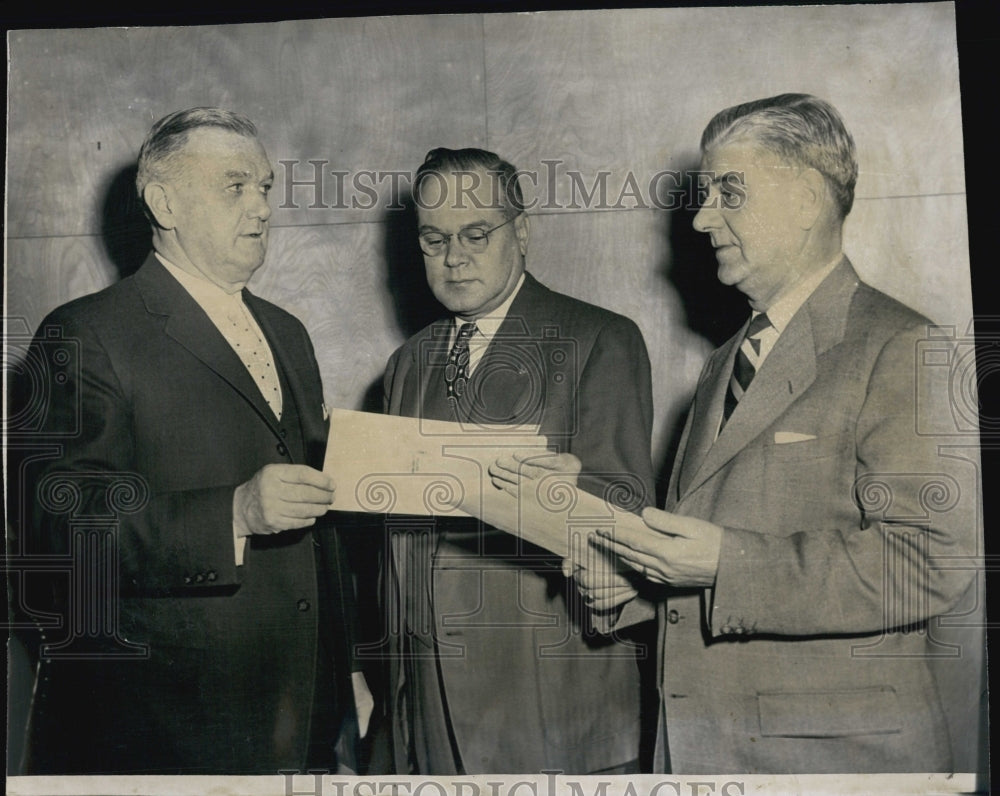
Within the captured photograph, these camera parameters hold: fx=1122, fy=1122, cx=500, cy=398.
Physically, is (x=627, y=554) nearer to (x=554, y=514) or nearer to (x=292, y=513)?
(x=554, y=514)

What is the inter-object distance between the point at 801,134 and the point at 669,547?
56.1 inches

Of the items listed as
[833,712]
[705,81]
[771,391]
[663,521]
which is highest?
[705,81]

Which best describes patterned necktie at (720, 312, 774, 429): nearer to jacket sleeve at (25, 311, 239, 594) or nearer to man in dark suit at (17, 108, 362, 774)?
man in dark suit at (17, 108, 362, 774)

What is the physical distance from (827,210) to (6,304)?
9.25 ft

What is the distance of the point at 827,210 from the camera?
3.67 m

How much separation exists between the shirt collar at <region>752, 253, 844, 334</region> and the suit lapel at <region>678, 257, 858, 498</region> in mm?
15

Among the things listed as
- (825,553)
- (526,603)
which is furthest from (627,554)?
(825,553)

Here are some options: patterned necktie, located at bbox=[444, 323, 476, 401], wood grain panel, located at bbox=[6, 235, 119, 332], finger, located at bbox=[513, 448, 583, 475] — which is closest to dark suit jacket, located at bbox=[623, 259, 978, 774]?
finger, located at bbox=[513, 448, 583, 475]

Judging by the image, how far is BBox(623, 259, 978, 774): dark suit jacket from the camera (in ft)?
11.6

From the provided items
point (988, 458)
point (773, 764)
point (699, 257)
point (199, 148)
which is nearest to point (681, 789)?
point (773, 764)

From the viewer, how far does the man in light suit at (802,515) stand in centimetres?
354

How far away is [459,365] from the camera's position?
376 cm

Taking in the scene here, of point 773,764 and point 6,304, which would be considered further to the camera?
point 6,304

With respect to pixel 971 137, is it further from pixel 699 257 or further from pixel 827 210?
pixel 699 257
